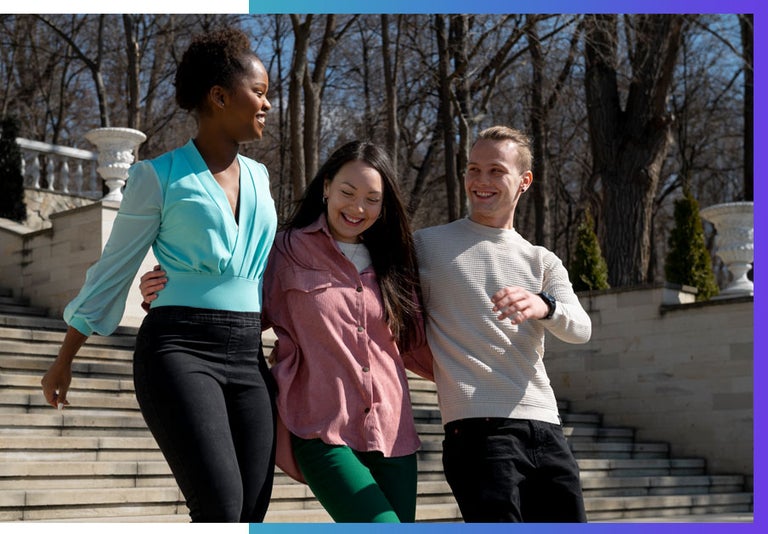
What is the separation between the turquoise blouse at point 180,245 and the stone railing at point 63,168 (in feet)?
46.0

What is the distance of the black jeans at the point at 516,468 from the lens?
311cm

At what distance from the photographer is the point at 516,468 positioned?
3135 millimetres

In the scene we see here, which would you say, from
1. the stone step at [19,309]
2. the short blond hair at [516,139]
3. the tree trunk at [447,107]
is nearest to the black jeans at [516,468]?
the short blond hair at [516,139]

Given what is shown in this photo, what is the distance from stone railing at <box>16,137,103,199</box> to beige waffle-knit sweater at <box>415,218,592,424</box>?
14.0m

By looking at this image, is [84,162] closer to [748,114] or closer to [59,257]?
[59,257]

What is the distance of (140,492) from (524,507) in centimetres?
394

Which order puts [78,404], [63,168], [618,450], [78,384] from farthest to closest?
[63,168] → [618,450] → [78,384] → [78,404]

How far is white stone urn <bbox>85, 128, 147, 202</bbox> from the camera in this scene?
12.0 m

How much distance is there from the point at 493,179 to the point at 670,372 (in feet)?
29.1

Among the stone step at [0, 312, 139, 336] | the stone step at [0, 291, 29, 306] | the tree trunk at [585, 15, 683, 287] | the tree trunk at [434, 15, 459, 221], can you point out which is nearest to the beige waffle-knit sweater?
the stone step at [0, 312, 139, 336]

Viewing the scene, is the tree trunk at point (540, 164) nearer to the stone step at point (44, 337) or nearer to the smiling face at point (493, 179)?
the stone step at point (44, 337)

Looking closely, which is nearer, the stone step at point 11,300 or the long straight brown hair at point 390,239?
the long straight brown hair at point 390,239

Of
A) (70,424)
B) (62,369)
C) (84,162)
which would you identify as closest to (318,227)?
(62,369)

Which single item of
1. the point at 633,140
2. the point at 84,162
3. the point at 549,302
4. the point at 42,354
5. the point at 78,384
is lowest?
the point at 78,384
